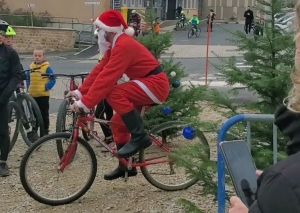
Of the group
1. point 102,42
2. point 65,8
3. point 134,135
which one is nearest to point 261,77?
point 134,135

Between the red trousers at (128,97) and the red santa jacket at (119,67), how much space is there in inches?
3.2

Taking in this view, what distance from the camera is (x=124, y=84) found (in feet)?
17.2

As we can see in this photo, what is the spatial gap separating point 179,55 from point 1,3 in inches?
689

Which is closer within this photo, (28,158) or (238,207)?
(238,207)

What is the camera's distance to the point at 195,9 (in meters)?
53.8

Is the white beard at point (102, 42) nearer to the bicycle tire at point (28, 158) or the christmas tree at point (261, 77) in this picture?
the bicycle tire at point (28, 158)

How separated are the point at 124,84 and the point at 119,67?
190 mm

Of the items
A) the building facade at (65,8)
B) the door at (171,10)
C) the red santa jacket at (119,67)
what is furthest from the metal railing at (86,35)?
the red santa jacket at (119,67)

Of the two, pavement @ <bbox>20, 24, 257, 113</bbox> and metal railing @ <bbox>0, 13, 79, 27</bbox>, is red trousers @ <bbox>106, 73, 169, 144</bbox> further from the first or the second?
metal railing @ <bbox>0, 13, 79, 27</bbox>

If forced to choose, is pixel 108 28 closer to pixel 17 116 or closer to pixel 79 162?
pixel 79 162

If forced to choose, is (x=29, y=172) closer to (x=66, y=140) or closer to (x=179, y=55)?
(x=66, y=140)

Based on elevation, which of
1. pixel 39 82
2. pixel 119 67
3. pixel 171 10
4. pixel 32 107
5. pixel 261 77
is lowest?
pixel 171 10

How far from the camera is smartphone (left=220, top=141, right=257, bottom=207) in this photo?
2.41 metres

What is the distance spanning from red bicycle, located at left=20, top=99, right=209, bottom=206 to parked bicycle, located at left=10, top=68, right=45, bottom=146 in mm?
1879
